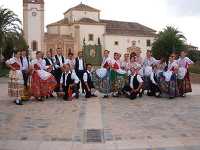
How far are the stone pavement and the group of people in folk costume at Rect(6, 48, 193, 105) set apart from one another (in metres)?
0.69

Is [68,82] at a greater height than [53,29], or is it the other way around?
[53,29]

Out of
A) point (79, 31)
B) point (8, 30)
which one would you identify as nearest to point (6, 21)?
point (8, 30)

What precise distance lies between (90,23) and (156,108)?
6967cm

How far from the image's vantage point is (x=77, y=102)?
14.0 meters

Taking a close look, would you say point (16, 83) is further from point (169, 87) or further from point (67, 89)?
point (169, 87)

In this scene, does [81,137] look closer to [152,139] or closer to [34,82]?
[152,139]

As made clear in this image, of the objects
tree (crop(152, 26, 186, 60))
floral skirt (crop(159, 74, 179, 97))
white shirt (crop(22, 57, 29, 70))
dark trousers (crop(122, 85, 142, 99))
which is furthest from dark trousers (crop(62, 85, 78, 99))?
tree (crop(152, 26, 186, 60))

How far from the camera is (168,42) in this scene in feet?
189

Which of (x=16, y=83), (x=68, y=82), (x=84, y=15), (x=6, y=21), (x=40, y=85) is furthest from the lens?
(x=84, y=15)

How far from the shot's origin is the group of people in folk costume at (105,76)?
1432 cm

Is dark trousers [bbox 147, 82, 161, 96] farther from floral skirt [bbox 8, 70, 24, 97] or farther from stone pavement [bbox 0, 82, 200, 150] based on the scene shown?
floral skirt [bbox 8, 70, 24, 97]

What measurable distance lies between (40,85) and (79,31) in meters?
66.0

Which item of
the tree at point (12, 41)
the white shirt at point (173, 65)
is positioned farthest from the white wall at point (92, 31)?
the white shirt at point (173, 65)

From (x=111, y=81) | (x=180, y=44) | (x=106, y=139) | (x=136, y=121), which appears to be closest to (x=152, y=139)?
(x=106, y=139)
